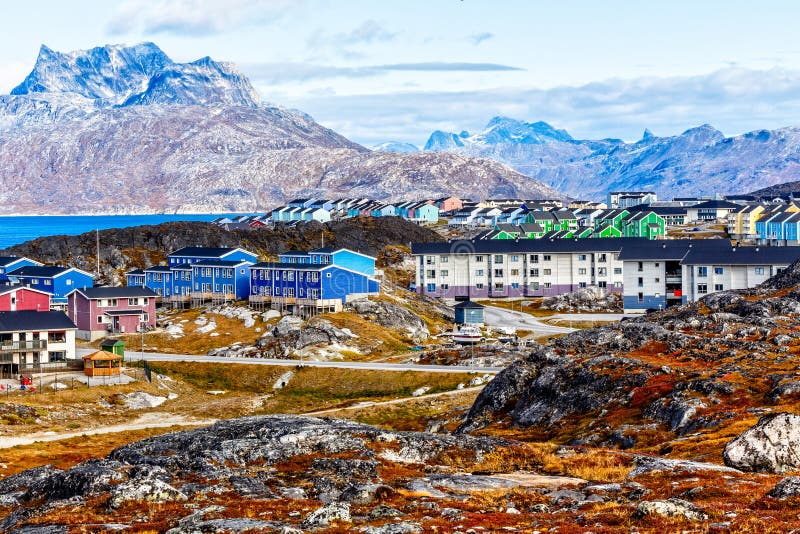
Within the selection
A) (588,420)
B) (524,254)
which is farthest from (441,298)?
(588,420)

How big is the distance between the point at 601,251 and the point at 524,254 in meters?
13.3

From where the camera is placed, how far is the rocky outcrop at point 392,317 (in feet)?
407

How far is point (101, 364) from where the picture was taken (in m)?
93.7

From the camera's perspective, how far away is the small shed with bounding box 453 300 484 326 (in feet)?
409

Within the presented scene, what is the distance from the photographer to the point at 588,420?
53.0 meters

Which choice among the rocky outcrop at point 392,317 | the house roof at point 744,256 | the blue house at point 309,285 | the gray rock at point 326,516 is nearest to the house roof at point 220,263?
the blue house at point 309,285

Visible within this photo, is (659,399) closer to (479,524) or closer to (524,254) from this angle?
(479,524)

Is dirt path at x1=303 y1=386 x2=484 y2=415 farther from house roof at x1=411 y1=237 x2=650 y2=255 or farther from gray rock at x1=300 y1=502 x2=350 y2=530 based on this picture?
house roof at x1=411 y1=237 x2=650 y2=255

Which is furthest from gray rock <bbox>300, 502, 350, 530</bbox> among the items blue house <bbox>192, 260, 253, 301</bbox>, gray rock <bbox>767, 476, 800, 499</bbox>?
blue house <bbox>192, 260, 253, 301</bbox>

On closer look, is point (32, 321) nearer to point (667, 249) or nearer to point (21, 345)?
point (21, 345)

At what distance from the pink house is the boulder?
321 feet

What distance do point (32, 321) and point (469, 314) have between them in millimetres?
55528

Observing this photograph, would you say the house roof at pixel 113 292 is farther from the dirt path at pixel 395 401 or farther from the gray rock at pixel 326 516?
the gray rock at pixel 326 516

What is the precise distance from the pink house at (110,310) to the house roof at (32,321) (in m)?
20.1
